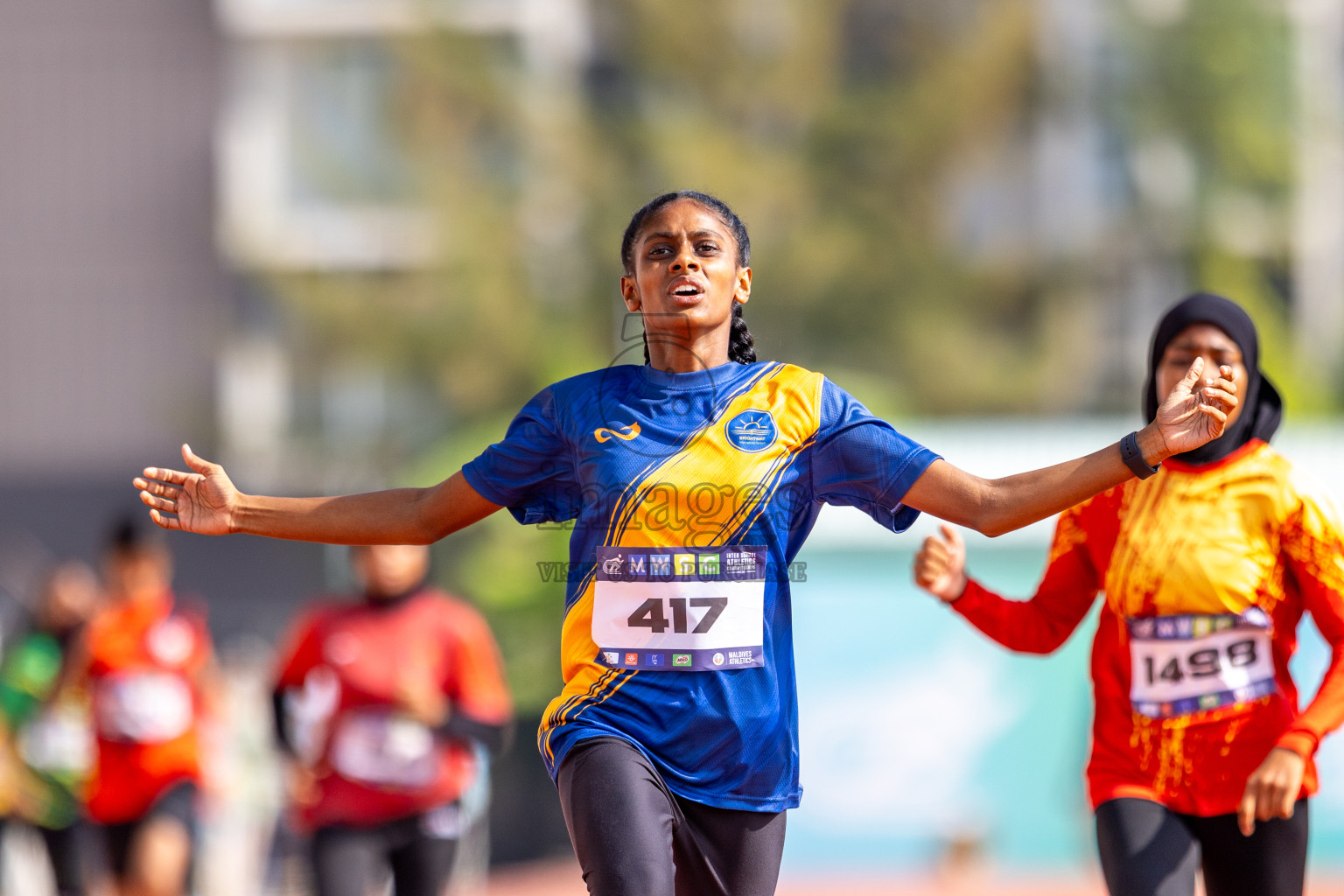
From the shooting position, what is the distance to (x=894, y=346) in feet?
78.4

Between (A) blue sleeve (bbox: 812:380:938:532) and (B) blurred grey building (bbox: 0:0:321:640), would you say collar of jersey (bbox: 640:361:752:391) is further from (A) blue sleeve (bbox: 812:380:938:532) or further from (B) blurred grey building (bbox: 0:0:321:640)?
(B) blurred grey building (bbox: 0:0:321:640)

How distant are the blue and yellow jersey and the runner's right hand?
582 millimetres

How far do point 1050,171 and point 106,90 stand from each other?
658 inches

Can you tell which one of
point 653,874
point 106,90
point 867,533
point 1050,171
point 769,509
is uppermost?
point 106,90

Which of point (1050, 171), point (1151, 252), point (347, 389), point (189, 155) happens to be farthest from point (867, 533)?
point (189, 155)

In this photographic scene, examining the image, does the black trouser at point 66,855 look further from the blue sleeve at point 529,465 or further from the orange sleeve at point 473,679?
the blue sleeve at point 529,465

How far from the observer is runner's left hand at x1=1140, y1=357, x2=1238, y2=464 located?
3627 mm

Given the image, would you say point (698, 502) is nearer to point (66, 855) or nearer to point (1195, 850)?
point (1195, 850)

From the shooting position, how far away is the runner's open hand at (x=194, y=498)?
411cm

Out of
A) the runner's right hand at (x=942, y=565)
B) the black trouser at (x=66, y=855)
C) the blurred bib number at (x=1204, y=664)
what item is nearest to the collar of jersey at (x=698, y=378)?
the runner's right hand at (x=942, y=565)

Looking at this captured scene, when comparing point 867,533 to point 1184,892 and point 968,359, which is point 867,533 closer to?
point 1184,892

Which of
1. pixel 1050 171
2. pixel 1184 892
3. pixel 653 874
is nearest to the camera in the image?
pixel 653 874

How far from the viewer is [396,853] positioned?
266 inches

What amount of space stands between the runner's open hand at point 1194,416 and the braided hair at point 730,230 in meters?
1.15
